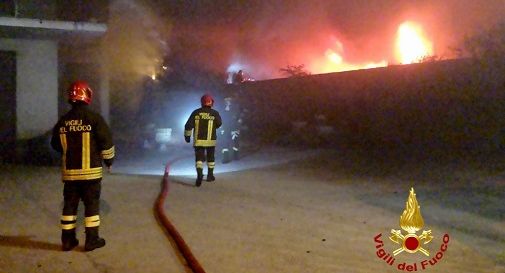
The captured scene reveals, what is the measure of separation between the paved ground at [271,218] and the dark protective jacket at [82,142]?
0.80m

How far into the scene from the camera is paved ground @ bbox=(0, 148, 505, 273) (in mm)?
4910

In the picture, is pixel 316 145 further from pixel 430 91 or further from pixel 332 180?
pixel 332 180

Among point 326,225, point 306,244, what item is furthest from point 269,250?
point 326,225

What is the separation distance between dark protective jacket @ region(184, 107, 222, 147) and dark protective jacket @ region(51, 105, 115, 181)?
4.17 metres

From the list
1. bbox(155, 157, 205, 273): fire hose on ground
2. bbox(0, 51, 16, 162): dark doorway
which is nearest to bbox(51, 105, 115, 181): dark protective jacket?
bbox(155, 157, 205, 273): fire hose on ground

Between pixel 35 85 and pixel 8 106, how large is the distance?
34.2 inches

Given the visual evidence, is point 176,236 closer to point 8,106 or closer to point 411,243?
point 411,243

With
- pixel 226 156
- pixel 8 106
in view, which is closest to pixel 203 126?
pixel 226 156

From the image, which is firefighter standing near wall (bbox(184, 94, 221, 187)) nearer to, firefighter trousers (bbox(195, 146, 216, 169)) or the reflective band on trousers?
firefighter trousers (bbox(195, 146, 216, 169))

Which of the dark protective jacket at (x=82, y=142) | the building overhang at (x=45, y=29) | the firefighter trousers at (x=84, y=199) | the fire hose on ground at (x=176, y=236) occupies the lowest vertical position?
the fire hose on ground at (x=176, y=236)

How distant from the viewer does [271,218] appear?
266 inches

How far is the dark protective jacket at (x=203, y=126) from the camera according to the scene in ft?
31.1

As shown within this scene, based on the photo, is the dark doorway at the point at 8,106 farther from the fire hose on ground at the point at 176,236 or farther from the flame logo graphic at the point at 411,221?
the flame logo graphic at the point at 411,221

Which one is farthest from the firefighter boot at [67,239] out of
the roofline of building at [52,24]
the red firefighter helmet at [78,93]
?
the roofline of building at [52,24]
